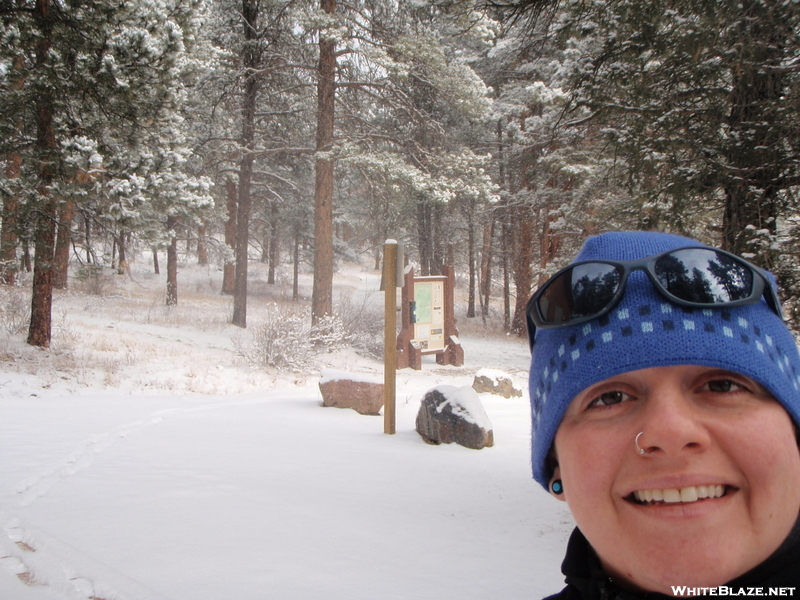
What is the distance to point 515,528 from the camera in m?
4.18

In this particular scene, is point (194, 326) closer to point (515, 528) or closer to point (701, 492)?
point (515, 528)

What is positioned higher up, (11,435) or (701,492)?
(701,492)

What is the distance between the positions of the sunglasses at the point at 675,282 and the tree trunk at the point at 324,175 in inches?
511

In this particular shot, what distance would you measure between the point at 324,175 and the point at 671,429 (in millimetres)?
14001

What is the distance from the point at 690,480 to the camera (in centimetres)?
94

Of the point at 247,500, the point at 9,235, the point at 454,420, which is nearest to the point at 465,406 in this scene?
the point at 454,420

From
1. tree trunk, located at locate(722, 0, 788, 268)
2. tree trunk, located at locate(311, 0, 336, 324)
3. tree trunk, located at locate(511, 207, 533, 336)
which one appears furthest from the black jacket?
tree trunk, located at locate(511, 207, 533, 336)

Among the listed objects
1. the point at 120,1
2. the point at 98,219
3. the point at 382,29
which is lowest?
the point at 98,219

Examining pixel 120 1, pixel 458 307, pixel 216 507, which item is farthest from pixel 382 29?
pixel 458 307

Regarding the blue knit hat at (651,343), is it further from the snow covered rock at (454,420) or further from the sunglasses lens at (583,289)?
the snow covered rock at (454,420)

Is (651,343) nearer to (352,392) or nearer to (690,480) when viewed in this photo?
(690,480)

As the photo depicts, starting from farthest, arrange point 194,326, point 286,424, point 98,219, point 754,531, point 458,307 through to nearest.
Answer: point 458,307
point 194,326
point 98,219
point 286,424
point 754,531

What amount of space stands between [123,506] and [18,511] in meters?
0.69

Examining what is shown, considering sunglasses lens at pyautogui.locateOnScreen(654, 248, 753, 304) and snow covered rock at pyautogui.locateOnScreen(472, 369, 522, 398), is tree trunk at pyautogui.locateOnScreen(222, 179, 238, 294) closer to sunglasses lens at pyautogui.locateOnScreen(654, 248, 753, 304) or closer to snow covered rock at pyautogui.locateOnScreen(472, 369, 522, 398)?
snow covered rock at pyautogui.locateOnScreen(472, 369, 522, 398)
